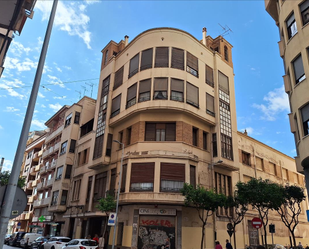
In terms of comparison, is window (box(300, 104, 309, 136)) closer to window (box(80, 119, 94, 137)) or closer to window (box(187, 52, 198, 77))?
window (box(187, 52, 198, 77))

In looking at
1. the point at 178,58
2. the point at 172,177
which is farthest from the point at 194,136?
the point at 178,58

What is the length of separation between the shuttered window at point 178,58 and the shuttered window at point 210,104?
14.4 ft

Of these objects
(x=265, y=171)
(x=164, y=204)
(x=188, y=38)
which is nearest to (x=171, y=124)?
(x=164, y=204)

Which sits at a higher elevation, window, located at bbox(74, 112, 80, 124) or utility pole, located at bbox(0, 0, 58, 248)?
window, located at bbox(74, 112, 80, 124)

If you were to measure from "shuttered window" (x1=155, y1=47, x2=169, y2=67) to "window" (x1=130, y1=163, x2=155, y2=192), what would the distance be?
9.79 metres

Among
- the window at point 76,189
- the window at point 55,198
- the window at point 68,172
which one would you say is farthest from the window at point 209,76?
the window at point 55,198

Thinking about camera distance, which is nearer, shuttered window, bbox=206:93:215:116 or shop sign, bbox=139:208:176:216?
shop sign, bbox=139:208:176:216

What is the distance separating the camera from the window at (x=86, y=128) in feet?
122

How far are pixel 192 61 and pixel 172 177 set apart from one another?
12072mm

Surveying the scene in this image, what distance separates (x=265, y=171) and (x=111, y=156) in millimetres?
20577

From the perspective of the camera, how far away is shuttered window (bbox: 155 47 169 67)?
26.2 metres

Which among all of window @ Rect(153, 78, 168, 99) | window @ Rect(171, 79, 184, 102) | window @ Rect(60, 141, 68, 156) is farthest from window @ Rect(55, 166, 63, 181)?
window @ Rect(171, 79, 184, 102)

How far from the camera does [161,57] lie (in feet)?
87.1

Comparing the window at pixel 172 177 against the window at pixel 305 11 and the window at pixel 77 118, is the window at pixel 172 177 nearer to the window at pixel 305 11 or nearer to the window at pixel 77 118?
the window at pixel 305 11
